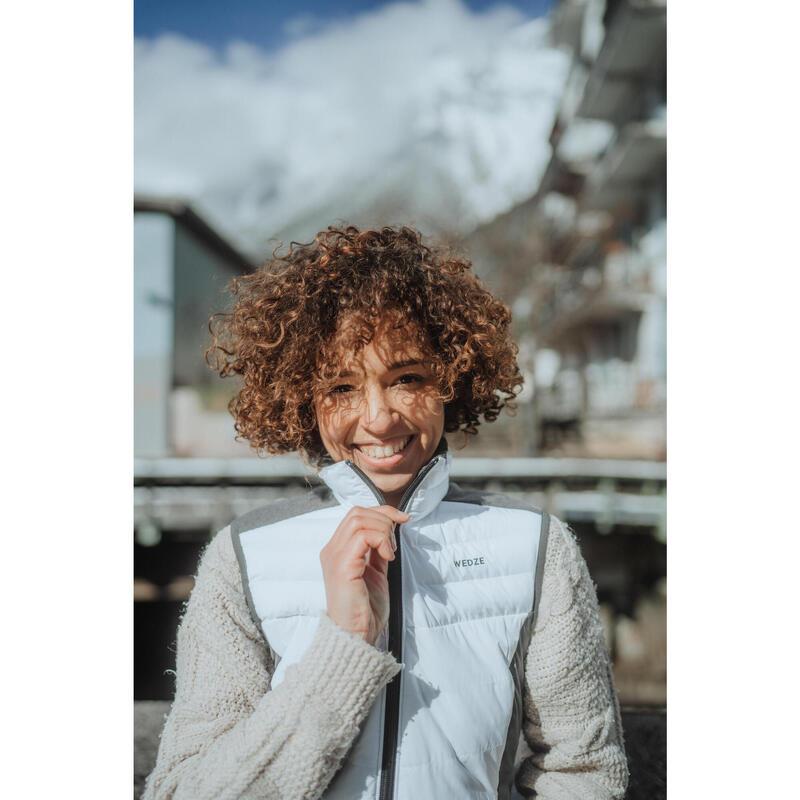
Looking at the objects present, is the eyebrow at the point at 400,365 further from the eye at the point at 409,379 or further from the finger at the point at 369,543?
the finger at the point at 369,543

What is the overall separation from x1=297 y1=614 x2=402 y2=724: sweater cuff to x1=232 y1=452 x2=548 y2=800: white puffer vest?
0.06 m

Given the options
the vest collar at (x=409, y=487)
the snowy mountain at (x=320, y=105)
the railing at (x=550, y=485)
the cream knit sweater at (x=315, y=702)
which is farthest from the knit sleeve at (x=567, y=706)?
the railing at (x=550, y=485)

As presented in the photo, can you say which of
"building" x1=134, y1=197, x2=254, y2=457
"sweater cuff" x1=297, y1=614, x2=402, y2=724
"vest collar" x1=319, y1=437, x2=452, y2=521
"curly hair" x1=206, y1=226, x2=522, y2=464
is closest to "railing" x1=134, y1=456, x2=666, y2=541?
"building" x1=134, y1=197, x2=254, y2=457

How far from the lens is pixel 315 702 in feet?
2.19

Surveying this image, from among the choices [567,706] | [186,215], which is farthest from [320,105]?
[567,706]

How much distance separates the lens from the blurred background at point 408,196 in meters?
1.50

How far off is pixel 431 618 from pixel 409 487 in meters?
0.15

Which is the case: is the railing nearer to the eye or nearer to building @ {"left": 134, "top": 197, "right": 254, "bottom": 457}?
building @ {"left": 134, "top": 197, "right": 254, "bottom": 457}

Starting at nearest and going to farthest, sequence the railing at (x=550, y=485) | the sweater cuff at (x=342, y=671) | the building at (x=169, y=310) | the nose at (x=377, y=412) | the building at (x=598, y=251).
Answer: the sweater cuff at (x=342, y=671) → the nose at (x=377, y=412) → the building at (x=169, y=310) → the railing at (x=550, y=485) → the building at (x=598, y=251)

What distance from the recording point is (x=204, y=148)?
1697 millimetres

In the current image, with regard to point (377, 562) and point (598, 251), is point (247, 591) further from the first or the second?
point (598, 251)

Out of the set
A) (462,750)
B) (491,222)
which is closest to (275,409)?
(462,750)
